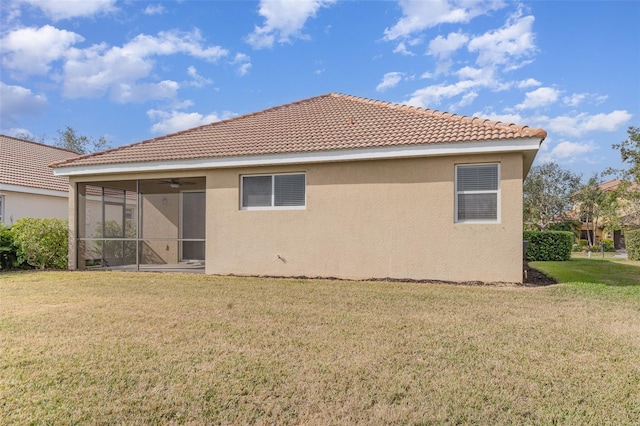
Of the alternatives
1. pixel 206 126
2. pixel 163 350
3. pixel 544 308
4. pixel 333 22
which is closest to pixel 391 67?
pixel 333 22

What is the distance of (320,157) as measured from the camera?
32.9 ft

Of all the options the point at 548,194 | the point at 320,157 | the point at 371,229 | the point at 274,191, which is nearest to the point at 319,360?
the point at 371,229

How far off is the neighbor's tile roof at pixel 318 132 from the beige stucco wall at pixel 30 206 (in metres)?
5.72

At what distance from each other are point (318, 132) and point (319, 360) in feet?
26.4

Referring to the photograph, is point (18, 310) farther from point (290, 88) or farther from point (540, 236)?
point (540, 236)

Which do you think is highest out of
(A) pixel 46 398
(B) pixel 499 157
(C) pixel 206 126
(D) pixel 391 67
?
(D) pixel 391 67

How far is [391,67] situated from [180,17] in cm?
724

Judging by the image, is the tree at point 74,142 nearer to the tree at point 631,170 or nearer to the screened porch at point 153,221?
the screened porch at point 153,221

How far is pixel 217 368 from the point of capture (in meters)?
3.93

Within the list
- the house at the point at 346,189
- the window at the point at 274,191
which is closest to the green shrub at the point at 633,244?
the house at the point at 346,189

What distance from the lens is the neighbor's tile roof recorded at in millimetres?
9539

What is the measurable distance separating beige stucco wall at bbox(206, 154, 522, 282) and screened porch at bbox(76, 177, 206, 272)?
3.11m

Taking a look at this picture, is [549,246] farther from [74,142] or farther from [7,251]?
[74,142]

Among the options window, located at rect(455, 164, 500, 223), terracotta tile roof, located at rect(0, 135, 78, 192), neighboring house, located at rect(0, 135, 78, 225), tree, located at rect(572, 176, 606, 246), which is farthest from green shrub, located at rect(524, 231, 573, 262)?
terracotta tile roof, located at rect(0, 135, 78, 192)
